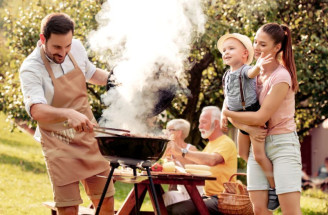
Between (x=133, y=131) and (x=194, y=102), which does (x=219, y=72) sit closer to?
(x=194, y=102)

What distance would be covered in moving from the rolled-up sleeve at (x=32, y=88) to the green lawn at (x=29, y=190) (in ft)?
12.1

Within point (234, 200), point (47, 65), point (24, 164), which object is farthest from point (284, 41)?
point (24, 164)

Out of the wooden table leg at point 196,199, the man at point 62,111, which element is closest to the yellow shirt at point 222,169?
the wooden table leg at point 196,199

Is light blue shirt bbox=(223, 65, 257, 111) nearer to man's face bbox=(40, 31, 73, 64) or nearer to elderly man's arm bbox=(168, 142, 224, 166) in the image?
man's face bbox=(40, 31, 73, 64)

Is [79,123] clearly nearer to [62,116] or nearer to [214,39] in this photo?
[62,116]

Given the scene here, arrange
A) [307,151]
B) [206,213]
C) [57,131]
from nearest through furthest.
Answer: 1. [57,131]
2. [206,213]
3. [307,151]

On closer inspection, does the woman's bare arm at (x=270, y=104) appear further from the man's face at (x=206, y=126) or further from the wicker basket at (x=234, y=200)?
the man's face at (x=206, y=126)

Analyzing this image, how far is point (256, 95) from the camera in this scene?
11.4 feet

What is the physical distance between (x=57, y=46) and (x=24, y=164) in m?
8.70

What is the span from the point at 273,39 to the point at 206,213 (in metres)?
1.99

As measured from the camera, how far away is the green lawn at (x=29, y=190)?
7238 millimetres

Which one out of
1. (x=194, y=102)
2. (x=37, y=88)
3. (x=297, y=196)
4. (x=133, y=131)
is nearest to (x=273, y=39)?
(x=297, y=196)

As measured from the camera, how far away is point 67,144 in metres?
3.60

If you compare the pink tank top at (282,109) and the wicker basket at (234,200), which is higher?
the pink tank top at (282,109)
